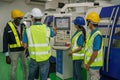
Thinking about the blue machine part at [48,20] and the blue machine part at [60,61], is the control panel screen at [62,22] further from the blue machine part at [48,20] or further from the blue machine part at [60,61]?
the blue machine part at [48,20]

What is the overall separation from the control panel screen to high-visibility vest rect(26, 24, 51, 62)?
1.74 meters

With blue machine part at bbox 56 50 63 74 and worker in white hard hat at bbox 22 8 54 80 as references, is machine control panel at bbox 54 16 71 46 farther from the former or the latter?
worker in white hard hat at bbox 22 8 54 80

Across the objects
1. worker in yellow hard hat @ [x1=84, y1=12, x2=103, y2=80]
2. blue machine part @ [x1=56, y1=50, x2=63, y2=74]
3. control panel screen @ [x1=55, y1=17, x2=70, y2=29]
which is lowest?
blue machine part @ [x1=56, y1=50, x2=63, y2=74]

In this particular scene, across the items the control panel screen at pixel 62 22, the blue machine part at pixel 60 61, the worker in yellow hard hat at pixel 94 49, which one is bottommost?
the blue machine part at pixel 60 61

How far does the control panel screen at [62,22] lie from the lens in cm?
446

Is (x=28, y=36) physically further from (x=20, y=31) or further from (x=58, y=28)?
(x=58, y=28)

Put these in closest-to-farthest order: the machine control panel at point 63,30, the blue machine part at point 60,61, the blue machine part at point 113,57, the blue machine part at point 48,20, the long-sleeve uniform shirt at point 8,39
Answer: the blue machine part at point 113,57, the long-sleeve uniform shirt at point 8,39, the blue machine part at point 60,61, the machine control panel at point 63,30, the blue machine part at point 48,20

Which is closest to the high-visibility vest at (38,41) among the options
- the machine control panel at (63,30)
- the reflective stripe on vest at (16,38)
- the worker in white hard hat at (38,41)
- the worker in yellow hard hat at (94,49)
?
the worker in white hard hat at (38,41)

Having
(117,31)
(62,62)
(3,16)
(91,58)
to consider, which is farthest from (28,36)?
(3,16)

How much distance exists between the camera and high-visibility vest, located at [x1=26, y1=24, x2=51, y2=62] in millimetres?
2693

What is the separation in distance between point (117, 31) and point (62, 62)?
1.61 m

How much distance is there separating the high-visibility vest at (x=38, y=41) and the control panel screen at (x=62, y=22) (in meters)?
1.74

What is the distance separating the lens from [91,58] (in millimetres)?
2771

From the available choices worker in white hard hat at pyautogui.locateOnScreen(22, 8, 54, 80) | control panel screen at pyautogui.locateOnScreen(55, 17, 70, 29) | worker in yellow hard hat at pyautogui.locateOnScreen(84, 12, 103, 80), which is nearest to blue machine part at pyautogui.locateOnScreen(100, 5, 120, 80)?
worker in yellow hard hat at pyautogui.locateOnScreen(84, 12, 103, 80)
